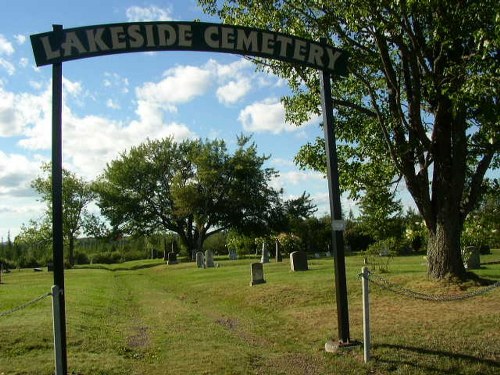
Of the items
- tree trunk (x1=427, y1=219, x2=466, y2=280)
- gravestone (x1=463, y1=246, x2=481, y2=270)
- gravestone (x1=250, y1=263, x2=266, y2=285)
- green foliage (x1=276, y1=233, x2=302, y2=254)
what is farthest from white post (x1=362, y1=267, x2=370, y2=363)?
green foliage (x1=276, y1=233, x2=302, y2=254)

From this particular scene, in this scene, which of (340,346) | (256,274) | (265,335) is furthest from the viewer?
(256,274)

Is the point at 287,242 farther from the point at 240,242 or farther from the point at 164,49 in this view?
the point at 164,49

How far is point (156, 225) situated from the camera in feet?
191

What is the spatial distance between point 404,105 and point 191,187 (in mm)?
35817

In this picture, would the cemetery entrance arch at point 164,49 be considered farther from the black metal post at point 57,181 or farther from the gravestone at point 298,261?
the gravestone at point 298,261

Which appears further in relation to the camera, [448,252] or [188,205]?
[188,205]

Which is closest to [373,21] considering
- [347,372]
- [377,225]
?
[377,225]

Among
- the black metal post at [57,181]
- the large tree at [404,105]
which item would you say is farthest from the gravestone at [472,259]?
the black metal post at [57,181]

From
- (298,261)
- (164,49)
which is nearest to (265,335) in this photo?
(164,49)

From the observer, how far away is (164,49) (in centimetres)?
780

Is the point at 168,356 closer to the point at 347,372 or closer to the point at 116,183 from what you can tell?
the point at 347,372

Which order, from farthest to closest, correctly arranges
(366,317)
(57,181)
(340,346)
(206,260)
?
(206,260)
(340,346)
(366,317)
(57,181)

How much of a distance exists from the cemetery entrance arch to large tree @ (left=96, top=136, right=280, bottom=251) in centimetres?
4211

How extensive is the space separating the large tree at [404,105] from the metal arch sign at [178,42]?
468cm
